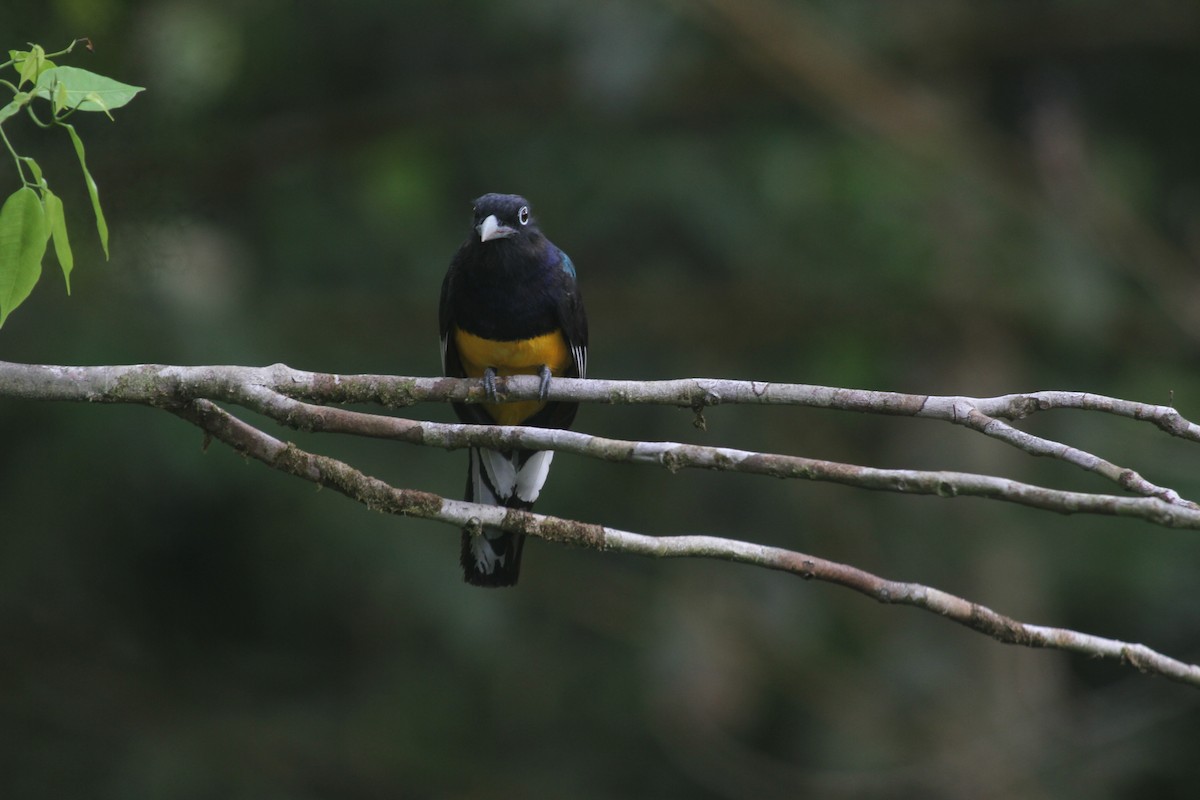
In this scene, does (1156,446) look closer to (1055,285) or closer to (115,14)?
(1055,285)

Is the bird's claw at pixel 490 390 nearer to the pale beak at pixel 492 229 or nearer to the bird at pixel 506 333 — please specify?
the bird at pixel 506 333

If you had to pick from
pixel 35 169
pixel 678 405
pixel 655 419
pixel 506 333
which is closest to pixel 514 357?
pixel 506 333

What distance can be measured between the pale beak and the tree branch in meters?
1.70

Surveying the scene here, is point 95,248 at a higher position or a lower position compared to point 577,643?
higher

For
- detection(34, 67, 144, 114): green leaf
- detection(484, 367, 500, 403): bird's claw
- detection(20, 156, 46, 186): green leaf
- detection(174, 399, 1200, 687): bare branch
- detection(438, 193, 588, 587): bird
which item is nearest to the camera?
detection(20, 156, 46, 186): green leaf

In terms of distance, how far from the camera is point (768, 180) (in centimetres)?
1004

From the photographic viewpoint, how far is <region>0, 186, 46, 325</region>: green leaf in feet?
8.46

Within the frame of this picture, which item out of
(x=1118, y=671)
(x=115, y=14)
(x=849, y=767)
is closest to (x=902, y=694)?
(x=849, y=767)

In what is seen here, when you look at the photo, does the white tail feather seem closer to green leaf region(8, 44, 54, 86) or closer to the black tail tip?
the black tail tip

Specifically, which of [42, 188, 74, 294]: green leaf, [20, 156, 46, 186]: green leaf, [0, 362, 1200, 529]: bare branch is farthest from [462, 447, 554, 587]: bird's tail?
[20, 156, 46, 186]: green leaf

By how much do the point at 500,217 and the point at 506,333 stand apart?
50 cm

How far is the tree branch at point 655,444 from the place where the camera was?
305cm

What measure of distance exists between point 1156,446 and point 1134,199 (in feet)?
12.1

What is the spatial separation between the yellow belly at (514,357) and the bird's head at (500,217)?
41 cm
